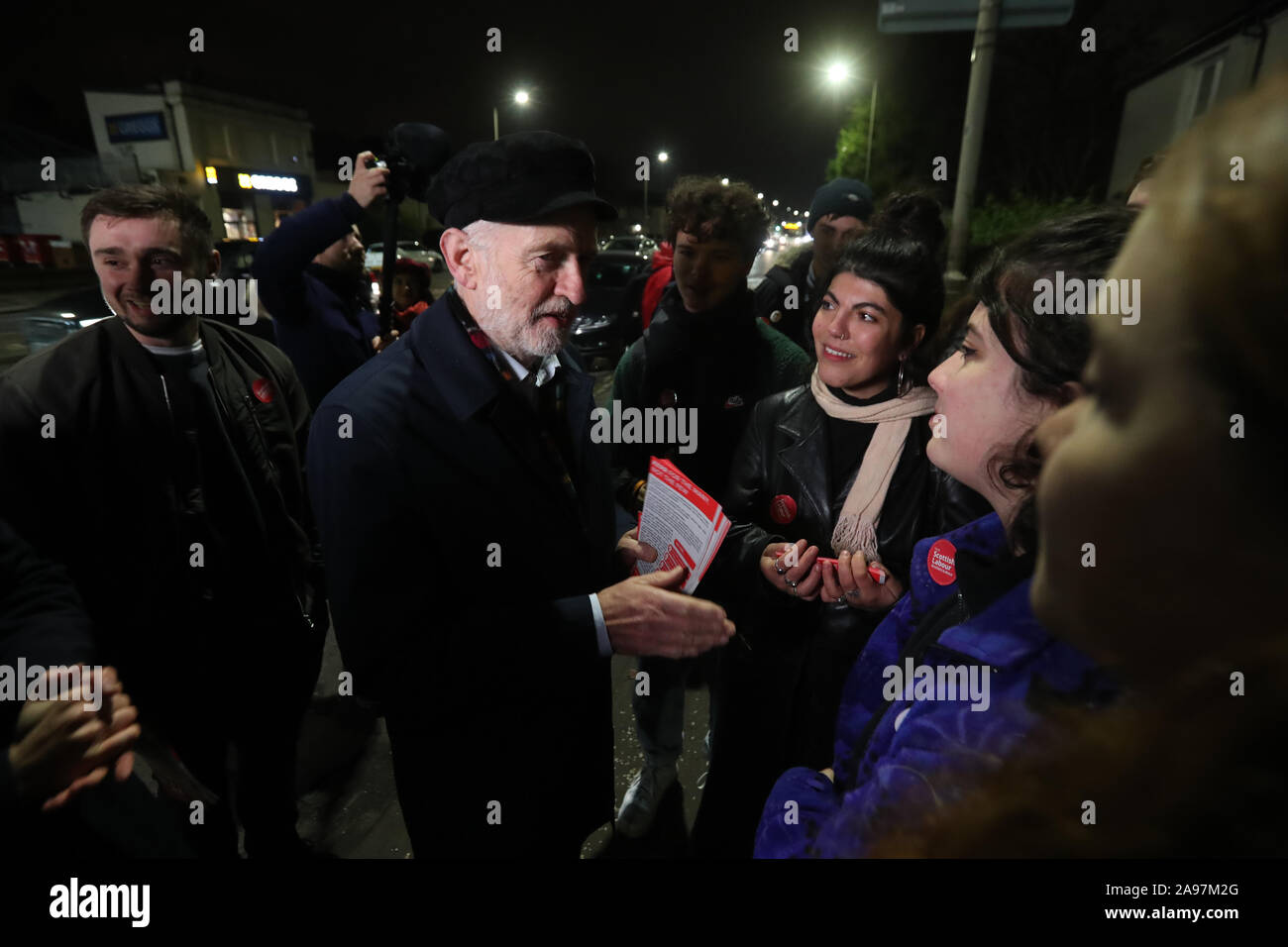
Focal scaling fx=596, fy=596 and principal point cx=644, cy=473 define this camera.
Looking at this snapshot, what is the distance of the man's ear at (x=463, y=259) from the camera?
162 cm

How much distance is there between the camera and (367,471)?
1292mm

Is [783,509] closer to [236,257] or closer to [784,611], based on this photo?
[784,611]

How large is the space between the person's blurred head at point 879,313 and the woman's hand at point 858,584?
56cm

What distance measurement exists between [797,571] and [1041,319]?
2.92 feet

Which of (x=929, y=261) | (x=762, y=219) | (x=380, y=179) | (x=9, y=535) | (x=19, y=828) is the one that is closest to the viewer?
(x=19, y=828)

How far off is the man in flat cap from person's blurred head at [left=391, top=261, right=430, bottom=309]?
4.07 metres

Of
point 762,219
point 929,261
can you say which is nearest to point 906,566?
point 929,261

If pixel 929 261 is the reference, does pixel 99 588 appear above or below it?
below

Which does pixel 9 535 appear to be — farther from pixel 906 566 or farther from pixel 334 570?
pixel 906 566

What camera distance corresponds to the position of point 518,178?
154 centimetres

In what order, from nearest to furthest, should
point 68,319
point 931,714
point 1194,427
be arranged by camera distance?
point 1194,427
point 931,714
point 68,319

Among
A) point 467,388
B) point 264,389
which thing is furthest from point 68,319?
point 467,388

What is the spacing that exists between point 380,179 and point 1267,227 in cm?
304

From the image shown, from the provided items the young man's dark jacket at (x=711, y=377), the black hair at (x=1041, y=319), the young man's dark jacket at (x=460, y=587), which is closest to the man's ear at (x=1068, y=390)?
the black hair at (x=1041, y=319)
